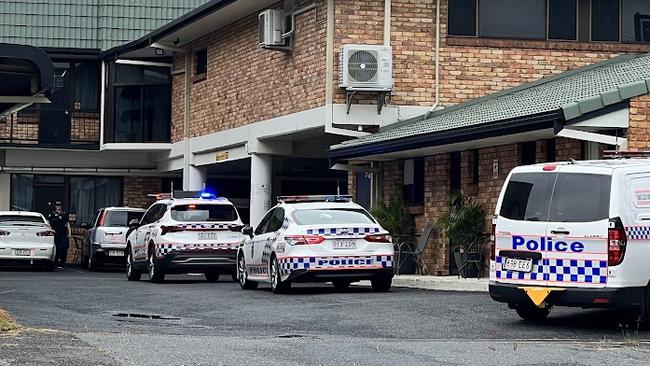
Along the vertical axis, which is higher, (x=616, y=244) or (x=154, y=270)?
(x=616, y=244)

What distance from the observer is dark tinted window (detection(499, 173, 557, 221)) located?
15.5 metres

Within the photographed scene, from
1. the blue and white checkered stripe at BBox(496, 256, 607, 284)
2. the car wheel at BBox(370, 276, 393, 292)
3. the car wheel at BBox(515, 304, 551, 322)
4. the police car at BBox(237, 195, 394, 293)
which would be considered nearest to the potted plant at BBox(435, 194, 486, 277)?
the car wheel at BBox(370, 276, 393, 292)

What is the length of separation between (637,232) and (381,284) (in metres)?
7.21

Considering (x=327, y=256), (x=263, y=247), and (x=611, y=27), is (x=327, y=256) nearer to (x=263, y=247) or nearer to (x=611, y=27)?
(x=263, y=247)

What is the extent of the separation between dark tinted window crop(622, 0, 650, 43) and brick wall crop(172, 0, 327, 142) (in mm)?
6209

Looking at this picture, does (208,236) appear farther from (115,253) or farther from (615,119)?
(115,253)

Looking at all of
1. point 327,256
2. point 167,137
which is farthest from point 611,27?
point 167,137

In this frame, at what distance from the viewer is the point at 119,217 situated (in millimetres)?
36375

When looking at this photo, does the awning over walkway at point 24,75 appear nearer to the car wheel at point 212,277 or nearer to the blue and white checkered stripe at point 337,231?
the car wheel at point 212,277

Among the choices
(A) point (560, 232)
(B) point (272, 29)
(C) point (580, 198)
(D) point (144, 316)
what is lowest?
(D) point (144, 316)

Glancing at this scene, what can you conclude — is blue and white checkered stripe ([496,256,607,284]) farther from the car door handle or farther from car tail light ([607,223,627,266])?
the car door handle

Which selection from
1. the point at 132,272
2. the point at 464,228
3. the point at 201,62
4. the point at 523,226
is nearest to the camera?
the point at 523,226

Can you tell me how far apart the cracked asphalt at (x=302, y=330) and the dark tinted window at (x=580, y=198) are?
121 cm

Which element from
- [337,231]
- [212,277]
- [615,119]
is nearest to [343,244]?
[337,231]
